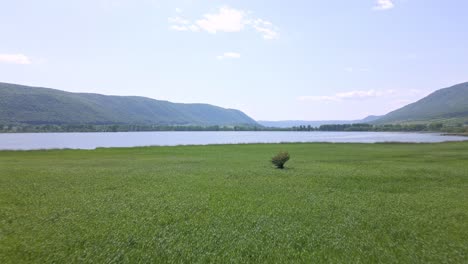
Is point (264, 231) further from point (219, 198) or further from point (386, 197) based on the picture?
point (386, 197)

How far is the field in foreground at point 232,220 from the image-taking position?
35.4 feet

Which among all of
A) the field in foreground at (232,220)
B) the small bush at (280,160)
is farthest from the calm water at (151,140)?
the field in foreground at (232,220)

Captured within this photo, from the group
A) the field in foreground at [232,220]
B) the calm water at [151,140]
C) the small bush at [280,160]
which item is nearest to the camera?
the field in foreground at [232,220]

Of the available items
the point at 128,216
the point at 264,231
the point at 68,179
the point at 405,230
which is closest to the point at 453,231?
the point at 405,230

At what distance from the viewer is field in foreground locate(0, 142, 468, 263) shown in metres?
10.8

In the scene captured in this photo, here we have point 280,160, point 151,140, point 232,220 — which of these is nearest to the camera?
point 232,220

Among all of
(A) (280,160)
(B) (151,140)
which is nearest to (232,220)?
(A) (280,160)

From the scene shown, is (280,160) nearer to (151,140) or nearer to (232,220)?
(232,220)

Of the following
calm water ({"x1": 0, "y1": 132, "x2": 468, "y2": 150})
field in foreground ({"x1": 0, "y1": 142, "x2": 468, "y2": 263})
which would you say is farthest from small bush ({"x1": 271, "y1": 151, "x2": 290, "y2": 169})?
calm water ({"x1": 0, "y1": 132, "x2": 468, "y2": 150})

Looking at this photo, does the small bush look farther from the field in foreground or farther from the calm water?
the calm water

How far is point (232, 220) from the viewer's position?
1433cm

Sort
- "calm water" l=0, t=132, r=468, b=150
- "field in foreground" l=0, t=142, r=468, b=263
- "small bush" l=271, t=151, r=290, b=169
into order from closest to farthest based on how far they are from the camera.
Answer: "field in foreground" l=0, t=142, r=468, b=263
"small bush" l=271, t=151, r=290, b=169
"calm water" l=0, t=132, r=468, b=150

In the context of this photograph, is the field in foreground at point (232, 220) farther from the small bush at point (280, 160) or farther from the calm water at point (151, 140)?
the calm water at point (151, 140)

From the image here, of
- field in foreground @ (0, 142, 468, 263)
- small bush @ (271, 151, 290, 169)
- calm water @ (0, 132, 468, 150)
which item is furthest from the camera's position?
calm water @ (0, 132, 468, 150)
